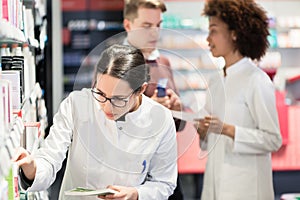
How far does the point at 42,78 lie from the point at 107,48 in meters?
2.27

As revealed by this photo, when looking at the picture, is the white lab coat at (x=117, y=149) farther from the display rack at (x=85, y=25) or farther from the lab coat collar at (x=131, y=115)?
the display rack at (x=85, y=25)

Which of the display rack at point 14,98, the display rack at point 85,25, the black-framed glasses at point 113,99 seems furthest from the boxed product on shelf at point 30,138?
the display rack at point 85,25

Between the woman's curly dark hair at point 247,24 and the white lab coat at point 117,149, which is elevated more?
the woman's curly dark hair at point 247,24

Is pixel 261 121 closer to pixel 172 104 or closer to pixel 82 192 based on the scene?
pixel 172 104

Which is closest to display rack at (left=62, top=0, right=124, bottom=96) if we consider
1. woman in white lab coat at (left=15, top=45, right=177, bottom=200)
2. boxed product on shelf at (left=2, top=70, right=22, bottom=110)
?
boxed product on shelf at (left=2, top=70, right=22, bottom=110)

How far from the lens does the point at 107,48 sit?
8.98 ft

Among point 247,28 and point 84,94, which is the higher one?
point 247,28

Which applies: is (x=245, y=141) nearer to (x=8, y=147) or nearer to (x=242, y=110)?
(x=242, y=110)

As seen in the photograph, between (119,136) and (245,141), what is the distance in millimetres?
1094

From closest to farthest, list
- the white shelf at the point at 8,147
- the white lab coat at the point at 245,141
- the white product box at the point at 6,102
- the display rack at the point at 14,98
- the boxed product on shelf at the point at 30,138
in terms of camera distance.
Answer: the white shelf at the point at 8,147
the display rack at the point at 14,98
the white product box at the point at 6,102
the boxed product on shelf at the point at 30,138
the white lab coat at the point at 245,141

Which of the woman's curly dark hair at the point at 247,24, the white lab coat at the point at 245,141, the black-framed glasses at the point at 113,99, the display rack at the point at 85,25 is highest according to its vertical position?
the display rack at the point at 85,25

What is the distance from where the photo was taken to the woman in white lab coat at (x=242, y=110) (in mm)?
3529

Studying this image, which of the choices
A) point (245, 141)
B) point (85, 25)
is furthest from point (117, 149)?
point (85, 25)

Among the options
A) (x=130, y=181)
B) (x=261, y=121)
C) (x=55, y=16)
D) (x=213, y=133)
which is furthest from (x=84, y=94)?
(x=55, y=16)
